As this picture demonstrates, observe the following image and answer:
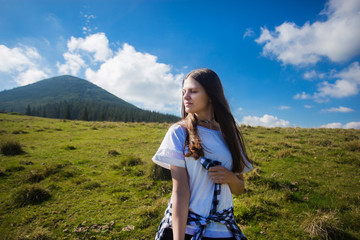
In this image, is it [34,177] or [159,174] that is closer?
[34,177]

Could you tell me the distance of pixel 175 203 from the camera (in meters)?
1.57

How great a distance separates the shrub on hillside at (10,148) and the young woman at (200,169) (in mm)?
14374

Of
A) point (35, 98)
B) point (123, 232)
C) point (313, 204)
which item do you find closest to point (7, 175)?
point (123, 232)

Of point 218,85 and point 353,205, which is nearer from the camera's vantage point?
point 218,85

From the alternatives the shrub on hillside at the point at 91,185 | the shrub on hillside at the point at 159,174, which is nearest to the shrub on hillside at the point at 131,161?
the shrub on hillside at the point at 159,174

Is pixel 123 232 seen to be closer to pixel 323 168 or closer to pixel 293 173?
pixel 293 173

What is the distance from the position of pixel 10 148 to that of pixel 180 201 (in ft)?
49.0

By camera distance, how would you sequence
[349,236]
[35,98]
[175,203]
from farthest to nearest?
1. [35,98]
2. [349,236]
3. [175,203]

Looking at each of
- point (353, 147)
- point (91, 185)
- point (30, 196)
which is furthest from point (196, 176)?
point (353, 147)

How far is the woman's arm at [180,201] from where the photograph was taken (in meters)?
1.50

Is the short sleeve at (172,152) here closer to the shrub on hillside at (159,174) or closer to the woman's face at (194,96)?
the woman's face at (194,96)

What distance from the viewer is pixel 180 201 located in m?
1.58

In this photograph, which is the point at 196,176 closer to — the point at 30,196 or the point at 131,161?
the point at 30,196

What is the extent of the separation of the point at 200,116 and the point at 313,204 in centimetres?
563
